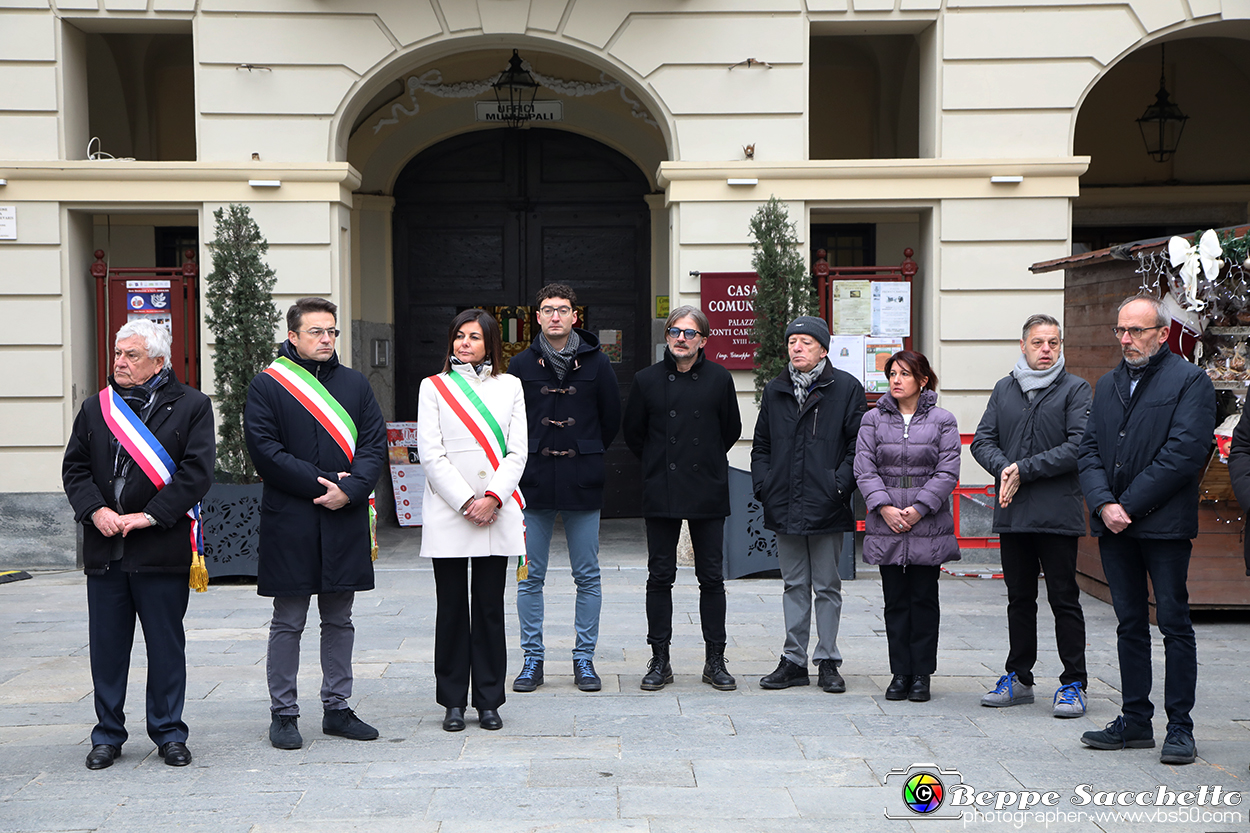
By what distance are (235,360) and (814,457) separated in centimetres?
544

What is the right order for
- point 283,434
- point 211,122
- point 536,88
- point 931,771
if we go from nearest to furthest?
point 931,771 → point 283,434 → point 211,122 → point 536,88

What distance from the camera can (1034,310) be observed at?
10219 millimetres

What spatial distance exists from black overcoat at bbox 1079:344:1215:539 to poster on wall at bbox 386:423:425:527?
8405 millimetres

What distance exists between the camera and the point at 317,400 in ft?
17.1

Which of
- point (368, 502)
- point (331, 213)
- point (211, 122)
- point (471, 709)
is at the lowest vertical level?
point (471, 709)

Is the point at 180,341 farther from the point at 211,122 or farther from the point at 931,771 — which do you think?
the point at 931,771

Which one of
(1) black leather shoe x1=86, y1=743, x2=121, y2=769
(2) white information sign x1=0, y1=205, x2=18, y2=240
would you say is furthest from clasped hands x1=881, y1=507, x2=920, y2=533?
(2) white information sign x1=0, y1=205, x2=18, y2=240

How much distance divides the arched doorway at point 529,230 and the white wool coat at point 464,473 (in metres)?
7.34

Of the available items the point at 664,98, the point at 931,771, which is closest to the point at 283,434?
the point at 931,771

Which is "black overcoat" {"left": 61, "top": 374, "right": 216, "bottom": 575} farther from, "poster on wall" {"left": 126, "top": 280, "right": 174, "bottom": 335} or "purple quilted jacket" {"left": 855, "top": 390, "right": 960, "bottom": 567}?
"poster on wall" {"left": 126, "top": 280, "right": 174, "bottom": 335}

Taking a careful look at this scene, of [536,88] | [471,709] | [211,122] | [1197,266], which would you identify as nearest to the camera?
[471,709]

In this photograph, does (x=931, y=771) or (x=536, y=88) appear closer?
(x=931, y=771)

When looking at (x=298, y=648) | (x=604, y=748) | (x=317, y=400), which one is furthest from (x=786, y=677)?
(x=317, y=400)

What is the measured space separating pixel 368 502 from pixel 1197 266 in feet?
16.7
